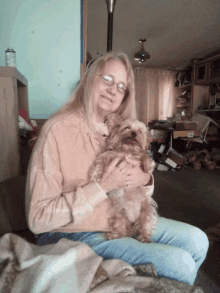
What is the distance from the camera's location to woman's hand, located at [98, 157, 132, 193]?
94 cm

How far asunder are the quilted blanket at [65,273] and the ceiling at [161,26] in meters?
2.61

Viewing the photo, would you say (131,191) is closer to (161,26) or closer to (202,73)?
(161,26)

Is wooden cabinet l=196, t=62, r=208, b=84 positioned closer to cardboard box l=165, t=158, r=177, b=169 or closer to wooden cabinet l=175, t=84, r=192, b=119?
wooden cabinet l=175, t=84, r=192, b=119

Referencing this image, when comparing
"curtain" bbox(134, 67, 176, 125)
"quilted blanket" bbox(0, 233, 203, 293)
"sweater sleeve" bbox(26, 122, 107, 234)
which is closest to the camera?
"quilted blanket" bbox(0, 233, 203, 293)

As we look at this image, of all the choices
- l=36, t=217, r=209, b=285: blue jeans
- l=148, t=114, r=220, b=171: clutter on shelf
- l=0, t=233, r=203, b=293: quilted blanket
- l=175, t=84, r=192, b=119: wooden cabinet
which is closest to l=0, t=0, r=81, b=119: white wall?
l=36, t=217, r=209, b=285: blue jeans

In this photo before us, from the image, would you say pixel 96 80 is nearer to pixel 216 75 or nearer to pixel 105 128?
pixel 105 128

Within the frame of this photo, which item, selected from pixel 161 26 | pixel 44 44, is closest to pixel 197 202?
pixel 44 44

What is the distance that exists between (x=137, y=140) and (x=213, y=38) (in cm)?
491

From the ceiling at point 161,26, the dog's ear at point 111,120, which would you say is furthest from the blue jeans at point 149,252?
the ceiling at point 161,26

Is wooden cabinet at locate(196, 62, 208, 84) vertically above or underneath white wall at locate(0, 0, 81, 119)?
above

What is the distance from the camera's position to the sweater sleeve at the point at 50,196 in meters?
0.78

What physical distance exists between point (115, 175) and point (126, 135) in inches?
15.4

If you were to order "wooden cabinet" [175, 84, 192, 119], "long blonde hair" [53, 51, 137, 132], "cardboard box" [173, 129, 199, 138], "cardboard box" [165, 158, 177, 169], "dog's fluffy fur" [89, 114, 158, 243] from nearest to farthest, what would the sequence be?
"long blonde hair" [53, 51, 137, 132] < "dog's fluffy fur" [89, 114, 158, 243] < "cardboard box" [165, 158, 177, 169] < "cardboard box" [173, 129, 199, 138] < "wooden cabinet" [175, 84, 192, 119]

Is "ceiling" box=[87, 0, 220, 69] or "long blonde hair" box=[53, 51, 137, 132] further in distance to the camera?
"ceiling" box=[87, 0, 220, 69]
